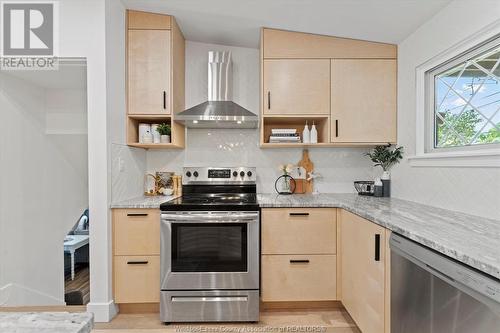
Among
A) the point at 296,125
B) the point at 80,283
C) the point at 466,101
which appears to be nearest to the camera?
the point at 466,101

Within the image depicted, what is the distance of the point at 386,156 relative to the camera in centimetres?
266

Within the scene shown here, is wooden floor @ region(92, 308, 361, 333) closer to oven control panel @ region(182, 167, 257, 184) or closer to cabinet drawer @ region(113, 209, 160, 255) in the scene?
cabinet drawer @ region(113, 209, 160, 255)

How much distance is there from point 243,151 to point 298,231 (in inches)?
42.2

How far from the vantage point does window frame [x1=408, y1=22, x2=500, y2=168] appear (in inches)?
64.2

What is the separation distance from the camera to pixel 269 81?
2615mm

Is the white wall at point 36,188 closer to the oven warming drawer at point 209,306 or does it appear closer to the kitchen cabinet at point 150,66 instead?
the kitchen cabinet at point 150,66

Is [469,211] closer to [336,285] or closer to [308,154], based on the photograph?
[336,285]

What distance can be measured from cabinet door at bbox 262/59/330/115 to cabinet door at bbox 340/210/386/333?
1.02m

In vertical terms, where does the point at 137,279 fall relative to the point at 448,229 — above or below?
below

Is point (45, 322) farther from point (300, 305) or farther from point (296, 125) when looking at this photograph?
point (296, 125)

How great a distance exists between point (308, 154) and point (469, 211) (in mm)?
1497

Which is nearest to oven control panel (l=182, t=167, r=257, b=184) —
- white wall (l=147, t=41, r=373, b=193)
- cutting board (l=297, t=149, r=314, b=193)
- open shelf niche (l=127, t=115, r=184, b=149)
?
white wall (l=147, t=41, r=373, b=193)

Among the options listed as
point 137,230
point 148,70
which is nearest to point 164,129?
point 148,70

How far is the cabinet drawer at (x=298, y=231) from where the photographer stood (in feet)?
7.53
